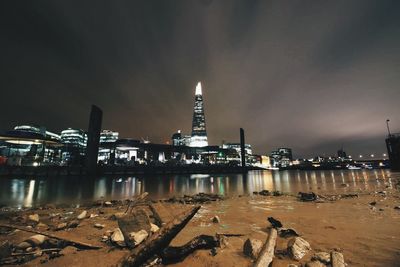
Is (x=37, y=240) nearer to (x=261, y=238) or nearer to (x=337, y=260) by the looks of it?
(x=261, y=238)

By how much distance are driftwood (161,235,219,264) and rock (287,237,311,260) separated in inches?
67.3

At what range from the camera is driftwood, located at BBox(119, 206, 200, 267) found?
11.6 ft

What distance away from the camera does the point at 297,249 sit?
4.33 metres

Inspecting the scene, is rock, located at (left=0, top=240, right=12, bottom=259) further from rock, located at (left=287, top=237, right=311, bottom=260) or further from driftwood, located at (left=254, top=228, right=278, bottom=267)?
rock, located at (left=287, top=237, right=311, bottom=260)

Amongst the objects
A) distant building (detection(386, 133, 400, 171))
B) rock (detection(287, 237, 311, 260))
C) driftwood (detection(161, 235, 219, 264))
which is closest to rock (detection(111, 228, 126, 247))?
driftwood (detection(161, 235, 219, 264))

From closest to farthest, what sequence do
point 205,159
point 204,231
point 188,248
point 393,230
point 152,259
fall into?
point 152,259
point 188,248
point 393,230
point 204,231
point 205,159

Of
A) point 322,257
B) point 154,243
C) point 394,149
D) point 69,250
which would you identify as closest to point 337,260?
point 322,257

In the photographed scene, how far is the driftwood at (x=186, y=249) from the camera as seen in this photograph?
13.4 ft

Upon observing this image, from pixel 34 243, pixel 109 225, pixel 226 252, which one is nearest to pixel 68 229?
pixel 109 225

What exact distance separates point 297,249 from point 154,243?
3.15 m

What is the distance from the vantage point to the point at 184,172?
12412 cm

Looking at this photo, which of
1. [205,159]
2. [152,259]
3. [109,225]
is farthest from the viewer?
[205,159]

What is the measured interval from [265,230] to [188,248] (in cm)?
342

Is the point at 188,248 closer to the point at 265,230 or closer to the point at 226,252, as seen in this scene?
→ the point at 226,252
